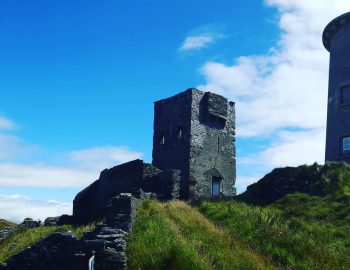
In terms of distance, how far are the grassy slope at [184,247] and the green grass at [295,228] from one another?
722 mm

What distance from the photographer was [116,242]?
48.6 ft

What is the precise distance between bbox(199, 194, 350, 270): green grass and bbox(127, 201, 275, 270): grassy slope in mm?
722

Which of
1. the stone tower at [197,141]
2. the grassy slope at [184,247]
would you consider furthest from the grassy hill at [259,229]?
the stone tower at [197,141]

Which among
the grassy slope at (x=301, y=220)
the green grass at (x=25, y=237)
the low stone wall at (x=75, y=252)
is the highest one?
the grassy slope at (x=301, y=220)

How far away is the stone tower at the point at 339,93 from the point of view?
28766 mm

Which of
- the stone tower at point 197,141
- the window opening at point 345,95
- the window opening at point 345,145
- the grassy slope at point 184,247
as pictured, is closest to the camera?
the grassy slope at point 184,247

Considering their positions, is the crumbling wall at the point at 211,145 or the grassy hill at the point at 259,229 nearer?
the grassy hill at the point at 259,229

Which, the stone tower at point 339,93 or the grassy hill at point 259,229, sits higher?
the stone tower at point 339,93

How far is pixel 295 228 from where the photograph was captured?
1805cm

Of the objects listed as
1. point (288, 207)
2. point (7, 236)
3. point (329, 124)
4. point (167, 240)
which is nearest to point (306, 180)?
point (288, 207)

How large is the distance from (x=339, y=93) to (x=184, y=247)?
61.9 ft

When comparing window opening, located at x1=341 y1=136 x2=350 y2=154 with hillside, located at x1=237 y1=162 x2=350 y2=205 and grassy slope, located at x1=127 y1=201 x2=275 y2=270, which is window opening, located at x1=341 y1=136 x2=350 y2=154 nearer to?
hillside, located at x1=237 y1=162 x2=350 y2=205

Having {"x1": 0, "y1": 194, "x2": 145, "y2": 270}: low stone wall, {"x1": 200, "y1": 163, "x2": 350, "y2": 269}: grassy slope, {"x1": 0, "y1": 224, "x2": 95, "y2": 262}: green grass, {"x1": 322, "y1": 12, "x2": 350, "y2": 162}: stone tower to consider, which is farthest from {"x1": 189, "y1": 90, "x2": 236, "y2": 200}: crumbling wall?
{"x1": 0, "y1": 194, "x2": 145, "y2": 270}: low stone wall

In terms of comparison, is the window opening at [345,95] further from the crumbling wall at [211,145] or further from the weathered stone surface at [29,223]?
the weathered stone surface at [29,223]
